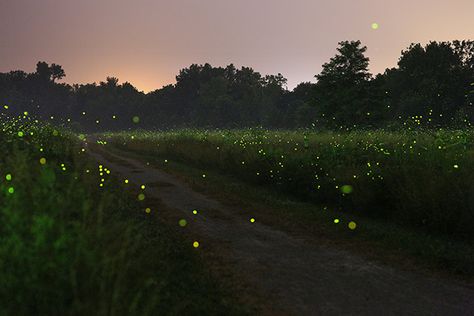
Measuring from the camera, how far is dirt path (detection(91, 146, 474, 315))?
18.5 feet

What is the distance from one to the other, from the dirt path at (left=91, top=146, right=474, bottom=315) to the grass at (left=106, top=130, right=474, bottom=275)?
1.11m

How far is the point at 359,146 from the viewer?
628 inches

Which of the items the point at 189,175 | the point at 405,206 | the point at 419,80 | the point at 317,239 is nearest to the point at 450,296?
the point at 317,239

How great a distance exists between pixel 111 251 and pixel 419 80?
6187 cm

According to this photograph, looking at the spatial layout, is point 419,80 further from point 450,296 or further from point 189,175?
point 450,296

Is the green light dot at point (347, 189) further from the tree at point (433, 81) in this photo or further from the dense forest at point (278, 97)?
the tree at point (433, 81)

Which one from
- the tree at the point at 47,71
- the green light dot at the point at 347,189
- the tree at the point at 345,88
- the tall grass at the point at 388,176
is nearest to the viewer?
the tall grass at the point at 388,176

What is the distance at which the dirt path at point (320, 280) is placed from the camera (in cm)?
563

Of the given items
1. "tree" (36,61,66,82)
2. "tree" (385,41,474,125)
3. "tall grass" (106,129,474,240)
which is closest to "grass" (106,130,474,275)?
"tall grass" (106,129,474,240)

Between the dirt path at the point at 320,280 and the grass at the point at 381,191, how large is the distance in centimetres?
111

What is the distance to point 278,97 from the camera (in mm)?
105625

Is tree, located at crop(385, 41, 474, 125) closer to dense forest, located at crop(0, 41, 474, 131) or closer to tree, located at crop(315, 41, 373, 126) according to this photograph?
dense forest, located at crop(0, 41, 474, 131)

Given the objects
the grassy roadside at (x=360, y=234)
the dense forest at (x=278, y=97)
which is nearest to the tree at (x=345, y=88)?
the dense forest at (x=278, y=97)

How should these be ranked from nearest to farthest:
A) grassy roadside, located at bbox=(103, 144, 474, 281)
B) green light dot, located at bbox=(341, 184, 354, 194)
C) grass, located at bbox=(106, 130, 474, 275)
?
grassy roadside, located at bbox=(103, 144, 474, 281) → grass, located at bbox=(106, 130, 474, 275) → green light dot, located at bbox=(341, 184, 354, 194)
